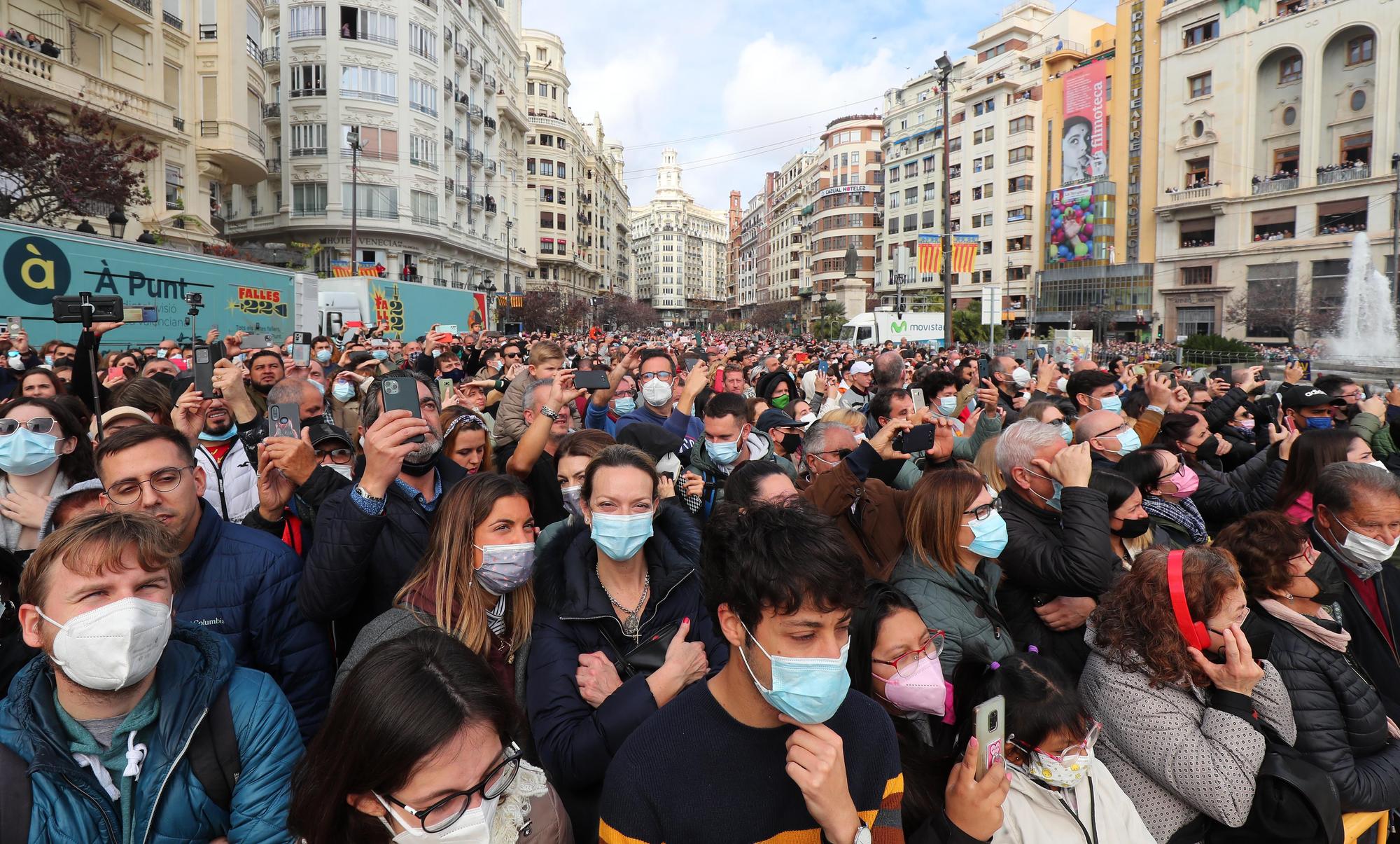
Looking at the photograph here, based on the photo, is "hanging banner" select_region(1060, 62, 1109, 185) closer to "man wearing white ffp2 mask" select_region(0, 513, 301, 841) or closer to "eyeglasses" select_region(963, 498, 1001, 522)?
"eyeglasses" select_region(963, 498, 1001, 522)

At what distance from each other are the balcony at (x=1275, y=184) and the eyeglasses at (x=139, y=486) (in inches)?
2434

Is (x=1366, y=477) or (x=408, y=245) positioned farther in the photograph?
(x=408, y=245)

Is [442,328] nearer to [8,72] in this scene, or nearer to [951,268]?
[8,72]

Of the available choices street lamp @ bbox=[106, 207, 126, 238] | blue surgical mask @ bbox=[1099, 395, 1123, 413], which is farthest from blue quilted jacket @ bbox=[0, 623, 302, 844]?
street lamp @ bbox=[106, 207, 126, 238]

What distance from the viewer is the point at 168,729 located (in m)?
2.00

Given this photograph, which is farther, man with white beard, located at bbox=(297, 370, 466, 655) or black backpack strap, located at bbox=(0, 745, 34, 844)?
man with white beard, located at bbox=(297, 370, 466, 655)

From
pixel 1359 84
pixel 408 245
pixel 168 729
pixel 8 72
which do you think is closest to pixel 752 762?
pixel 168 729

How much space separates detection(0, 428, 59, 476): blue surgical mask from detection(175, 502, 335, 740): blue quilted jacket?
1.69 m

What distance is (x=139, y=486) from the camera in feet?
9.39

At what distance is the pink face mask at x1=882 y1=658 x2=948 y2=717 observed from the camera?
2564 mm

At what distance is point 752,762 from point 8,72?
91.3ft

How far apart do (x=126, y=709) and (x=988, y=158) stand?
246 feet

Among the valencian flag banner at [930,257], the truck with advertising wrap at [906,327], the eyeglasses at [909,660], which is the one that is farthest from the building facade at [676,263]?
the eyeglasses at [909,660]

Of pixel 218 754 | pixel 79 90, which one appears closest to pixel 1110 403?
pixel 218 754
